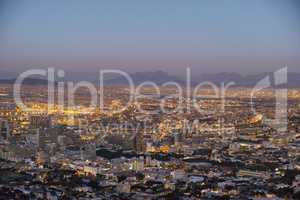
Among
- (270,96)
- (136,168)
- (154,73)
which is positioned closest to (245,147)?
(136,168)

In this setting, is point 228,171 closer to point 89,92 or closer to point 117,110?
point 117,110

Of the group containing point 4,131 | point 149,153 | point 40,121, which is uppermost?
point 40,121

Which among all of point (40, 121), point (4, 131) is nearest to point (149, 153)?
point (4, 131)

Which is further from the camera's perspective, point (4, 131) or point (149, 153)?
point (4, 131)

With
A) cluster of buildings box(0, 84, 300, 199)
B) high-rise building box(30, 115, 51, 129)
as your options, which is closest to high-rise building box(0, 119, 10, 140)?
cluster of buildings box(0, 84, 300, 199)

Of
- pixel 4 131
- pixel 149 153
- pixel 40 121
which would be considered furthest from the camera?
pixel 40 121

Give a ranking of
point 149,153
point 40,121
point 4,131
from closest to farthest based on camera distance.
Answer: point 149,153 < point 4,131 < point 40,121

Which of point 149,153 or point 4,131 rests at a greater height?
point 4,131

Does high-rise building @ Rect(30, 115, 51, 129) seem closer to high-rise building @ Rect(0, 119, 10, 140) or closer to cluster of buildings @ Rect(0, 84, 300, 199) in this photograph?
cluster of buildings @ Rect(0, 84, 300, 199)

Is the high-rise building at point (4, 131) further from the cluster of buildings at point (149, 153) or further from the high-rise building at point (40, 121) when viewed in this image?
the high-rise building at point (40, 121)

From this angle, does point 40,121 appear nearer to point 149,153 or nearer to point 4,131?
point 4,131

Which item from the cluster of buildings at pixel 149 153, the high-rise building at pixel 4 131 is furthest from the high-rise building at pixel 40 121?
the high-rise building at pixel 4 131
